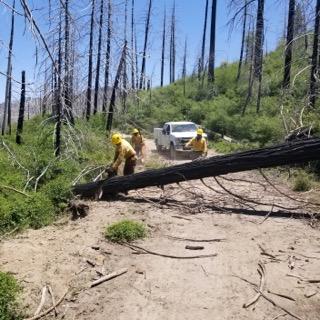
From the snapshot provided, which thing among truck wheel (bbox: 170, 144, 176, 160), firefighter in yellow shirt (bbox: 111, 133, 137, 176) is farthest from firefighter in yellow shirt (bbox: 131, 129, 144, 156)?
truck wheel (bbox: 170, 144, 176, 160)

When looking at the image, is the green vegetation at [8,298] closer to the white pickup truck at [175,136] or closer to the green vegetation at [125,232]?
the green vegetation at [125,232]

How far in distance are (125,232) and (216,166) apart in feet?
10.6

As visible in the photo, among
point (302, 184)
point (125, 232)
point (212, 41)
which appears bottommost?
point (125, 232)

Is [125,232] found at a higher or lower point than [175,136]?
lower

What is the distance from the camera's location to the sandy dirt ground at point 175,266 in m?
6.69

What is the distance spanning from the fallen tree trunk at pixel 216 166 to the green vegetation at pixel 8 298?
A: 5914 mm

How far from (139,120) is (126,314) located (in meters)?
33.5

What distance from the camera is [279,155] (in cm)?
1084

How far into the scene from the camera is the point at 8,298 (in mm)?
6512

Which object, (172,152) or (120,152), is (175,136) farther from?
(120,152)

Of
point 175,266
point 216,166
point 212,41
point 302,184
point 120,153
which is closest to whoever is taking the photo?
point 175,266

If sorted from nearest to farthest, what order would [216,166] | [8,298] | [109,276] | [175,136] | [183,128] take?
1. [8,298]
2. [109,276]
3. [216,166]
4. [175,136]
5. [183,128]

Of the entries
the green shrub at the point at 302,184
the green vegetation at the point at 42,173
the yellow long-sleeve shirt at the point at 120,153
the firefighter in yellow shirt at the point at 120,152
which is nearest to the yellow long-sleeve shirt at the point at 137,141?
the green vegetation at the point at 42,173

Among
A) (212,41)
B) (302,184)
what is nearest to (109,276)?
(302,184)
